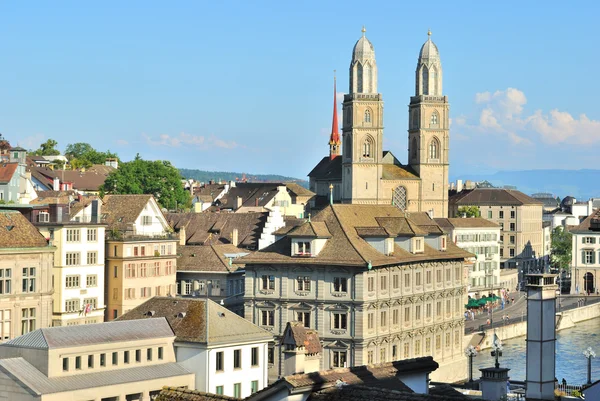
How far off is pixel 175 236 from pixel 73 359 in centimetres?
4088

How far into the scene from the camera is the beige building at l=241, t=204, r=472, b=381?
72.1 meters

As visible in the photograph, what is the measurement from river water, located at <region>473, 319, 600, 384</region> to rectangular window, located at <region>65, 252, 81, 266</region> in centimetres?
2590

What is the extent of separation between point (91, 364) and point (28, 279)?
16.0 meters

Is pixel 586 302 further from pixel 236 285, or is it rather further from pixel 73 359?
pixel 73 359

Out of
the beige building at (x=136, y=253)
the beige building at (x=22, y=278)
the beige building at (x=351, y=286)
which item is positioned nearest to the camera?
the beige building at (x=22, y=278)

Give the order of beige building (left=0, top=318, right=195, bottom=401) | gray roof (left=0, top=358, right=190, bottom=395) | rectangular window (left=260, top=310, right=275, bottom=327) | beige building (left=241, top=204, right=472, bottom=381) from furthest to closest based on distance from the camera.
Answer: rectangular window (left=260, top=310, right=275, bottom=327), beige building (left=241, top=204, right=472, bottom=381), beige building (left=0, top=318, right=195, bottom=401), gray roof (left=0, top=358, right=190, bottom=395)

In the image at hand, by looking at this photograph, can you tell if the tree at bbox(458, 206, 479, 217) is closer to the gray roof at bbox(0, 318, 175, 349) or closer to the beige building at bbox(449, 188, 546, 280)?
the beige building at bbox(449, 188, 546, 280)

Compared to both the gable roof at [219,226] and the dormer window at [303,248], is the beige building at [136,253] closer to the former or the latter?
the gable roof at [219,226]

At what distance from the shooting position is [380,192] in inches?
6304

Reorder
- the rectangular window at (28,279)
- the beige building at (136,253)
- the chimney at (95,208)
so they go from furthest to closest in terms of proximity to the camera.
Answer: the chimney at (95,208) < the beige building at (136,253) < the rectangular window at (28,279)

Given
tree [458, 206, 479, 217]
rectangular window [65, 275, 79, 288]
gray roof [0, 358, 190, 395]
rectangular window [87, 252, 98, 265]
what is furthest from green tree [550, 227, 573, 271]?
gray roof [0, 358, 190, 395]

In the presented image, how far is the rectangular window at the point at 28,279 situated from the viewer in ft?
211

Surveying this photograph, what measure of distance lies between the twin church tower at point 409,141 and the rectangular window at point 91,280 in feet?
272

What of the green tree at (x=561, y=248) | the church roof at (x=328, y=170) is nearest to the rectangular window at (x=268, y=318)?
the church roof at (x=328, y=170)
